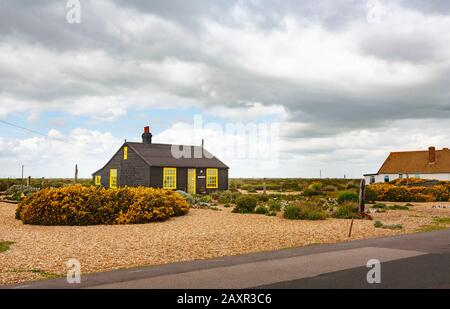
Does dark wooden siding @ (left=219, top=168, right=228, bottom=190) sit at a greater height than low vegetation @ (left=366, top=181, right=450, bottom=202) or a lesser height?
greater

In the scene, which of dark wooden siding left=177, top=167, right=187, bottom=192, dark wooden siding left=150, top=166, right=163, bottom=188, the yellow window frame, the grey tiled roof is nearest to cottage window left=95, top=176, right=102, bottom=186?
the yellow window frame

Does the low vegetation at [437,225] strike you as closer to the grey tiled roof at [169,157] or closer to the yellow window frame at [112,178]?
the grey tiled roof at [169,157]

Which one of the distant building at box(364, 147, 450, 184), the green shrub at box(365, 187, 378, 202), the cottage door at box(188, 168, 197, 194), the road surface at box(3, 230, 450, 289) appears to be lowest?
the road surface at box(3, 230, 450, 289)

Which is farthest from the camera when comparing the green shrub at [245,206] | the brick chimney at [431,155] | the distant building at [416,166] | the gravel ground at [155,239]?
the brick chimney at [431,155]

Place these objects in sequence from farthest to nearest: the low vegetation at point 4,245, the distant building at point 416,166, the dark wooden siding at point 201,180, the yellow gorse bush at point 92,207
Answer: the distant building at point 416,166 → the dark wooden siding at point 201,180 → the yellow gorse bush at point 92,207 → the low vegetation at point 4,245

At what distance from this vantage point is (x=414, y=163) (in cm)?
5681

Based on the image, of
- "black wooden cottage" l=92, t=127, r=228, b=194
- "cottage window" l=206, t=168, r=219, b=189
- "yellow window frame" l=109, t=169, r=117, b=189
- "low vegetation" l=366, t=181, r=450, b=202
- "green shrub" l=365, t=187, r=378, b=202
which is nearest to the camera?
"green shrub" l=365, t=187, r=378, b=202

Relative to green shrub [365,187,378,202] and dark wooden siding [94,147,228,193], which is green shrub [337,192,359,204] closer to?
green shrub [365,187,378,202]

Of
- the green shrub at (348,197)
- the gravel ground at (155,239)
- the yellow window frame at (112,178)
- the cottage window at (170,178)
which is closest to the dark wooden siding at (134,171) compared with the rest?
the yellow window frame at (112,178)

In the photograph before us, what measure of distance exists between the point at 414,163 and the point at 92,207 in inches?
1966

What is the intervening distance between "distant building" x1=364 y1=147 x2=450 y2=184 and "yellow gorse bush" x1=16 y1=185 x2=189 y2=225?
41566mm

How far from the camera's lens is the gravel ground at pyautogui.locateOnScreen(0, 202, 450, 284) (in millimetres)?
9648

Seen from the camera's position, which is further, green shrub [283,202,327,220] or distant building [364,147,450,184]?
distant building [364,147,450,184]

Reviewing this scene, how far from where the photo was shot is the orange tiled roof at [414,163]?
5399cm
